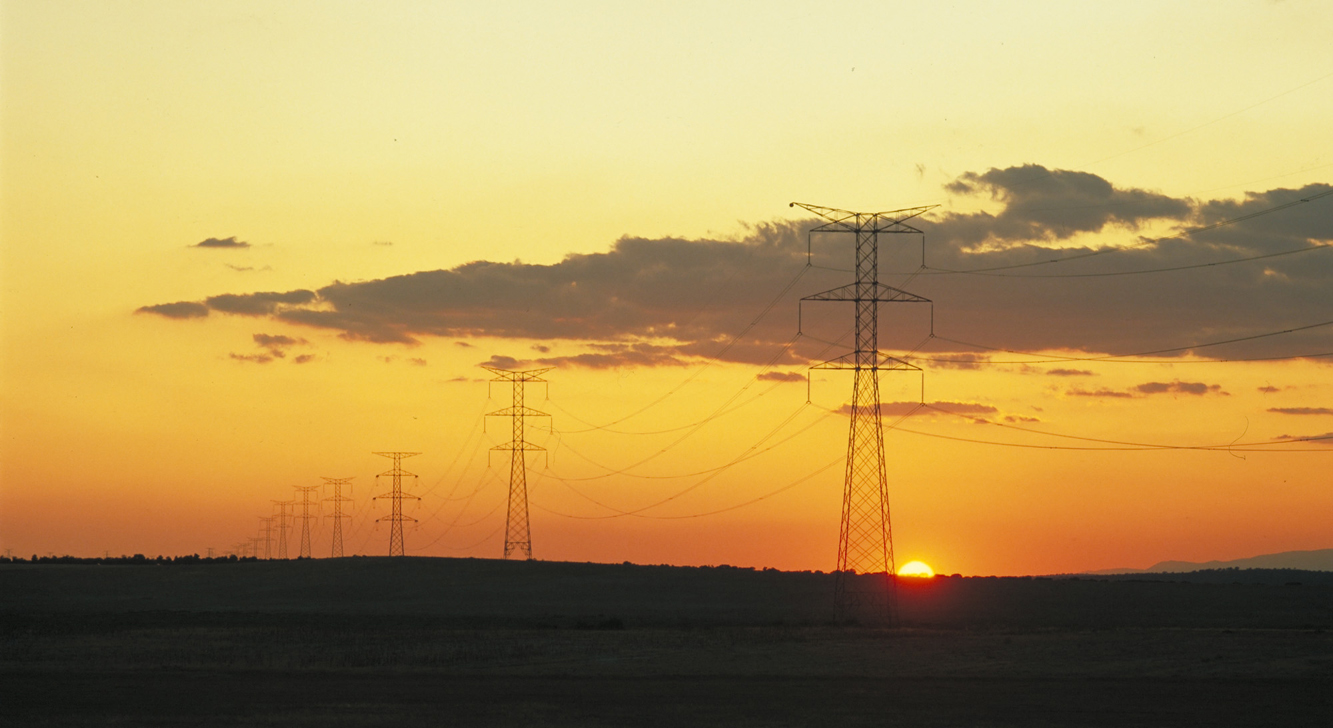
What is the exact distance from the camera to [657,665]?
58688 millimetres

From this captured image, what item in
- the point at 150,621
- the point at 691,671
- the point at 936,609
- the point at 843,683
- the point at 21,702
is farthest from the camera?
the point at 936,609

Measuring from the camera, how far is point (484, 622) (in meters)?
94.8

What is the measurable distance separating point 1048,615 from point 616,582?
51.4 metres

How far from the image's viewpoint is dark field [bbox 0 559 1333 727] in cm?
4181

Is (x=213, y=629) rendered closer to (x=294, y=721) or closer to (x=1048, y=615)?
(x=294, y=721)

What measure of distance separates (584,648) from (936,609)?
189 ft

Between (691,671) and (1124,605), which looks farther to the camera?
(1124,605)

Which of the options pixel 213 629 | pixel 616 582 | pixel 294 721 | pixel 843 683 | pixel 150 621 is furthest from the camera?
pixel 616 582

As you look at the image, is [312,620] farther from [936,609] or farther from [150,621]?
[936,609]

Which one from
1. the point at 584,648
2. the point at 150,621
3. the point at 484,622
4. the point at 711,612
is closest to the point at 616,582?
the point at 711,612

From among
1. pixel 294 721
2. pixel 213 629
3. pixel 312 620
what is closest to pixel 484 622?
pixel 312 620

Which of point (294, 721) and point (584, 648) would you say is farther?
point (584, 648)

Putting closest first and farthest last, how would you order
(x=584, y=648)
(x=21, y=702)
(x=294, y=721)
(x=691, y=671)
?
(x=294, y=721), (x=21, y=702), (x=691, y=671), (x=584, y=648)

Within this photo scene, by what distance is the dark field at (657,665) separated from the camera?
4181cm
